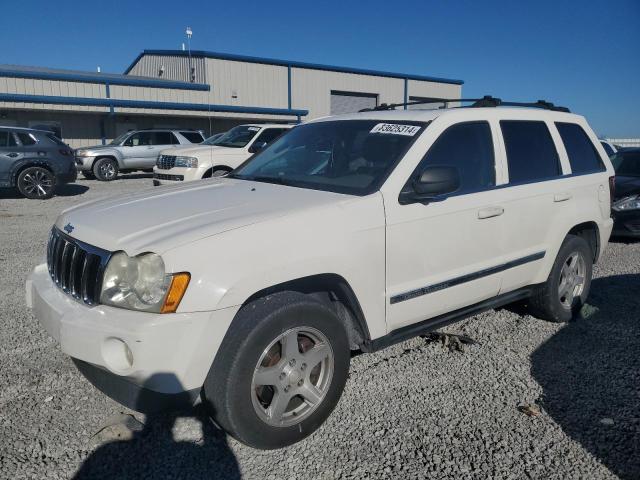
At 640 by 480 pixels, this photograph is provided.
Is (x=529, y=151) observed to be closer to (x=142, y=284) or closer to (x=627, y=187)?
(x=142, y=284)

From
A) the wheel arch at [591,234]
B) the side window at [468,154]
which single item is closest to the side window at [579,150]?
the wheel arch at [591,234]

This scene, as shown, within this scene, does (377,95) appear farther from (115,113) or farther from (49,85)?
(49,85)

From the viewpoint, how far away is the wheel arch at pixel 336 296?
2.77 metres

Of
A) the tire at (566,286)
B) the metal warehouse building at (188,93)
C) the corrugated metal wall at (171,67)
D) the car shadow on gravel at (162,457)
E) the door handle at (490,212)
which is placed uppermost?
the corrugated metal wall at (171,67)

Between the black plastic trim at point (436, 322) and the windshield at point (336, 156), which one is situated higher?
the windshield at point (336, 156)

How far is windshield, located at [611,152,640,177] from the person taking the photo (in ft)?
28.9

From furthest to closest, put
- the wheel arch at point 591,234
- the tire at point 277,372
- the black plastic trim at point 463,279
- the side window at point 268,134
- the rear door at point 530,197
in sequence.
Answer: the side window at point 268,134 → the wheel arch at point 591,234 → the rear door at point 530,197 → the black plastic trim at point 463,279 → the tire at point 277,372

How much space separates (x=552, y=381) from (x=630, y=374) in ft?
1.97

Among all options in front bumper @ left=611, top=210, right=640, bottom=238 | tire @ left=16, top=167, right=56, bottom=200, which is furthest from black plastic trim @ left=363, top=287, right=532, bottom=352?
tire @ left=16, top=167, right=56, bottom=200

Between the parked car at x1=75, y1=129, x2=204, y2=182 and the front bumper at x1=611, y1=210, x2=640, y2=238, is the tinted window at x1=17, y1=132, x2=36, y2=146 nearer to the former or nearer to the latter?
the parked car at x1=75, y1=129, x2=204, y2=182

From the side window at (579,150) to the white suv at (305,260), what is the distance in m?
0.21

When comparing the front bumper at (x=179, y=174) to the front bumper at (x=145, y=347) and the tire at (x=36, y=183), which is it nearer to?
the tire at (x=36, y=183)

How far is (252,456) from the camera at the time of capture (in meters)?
2.74

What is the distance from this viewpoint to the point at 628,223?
7961 mm
